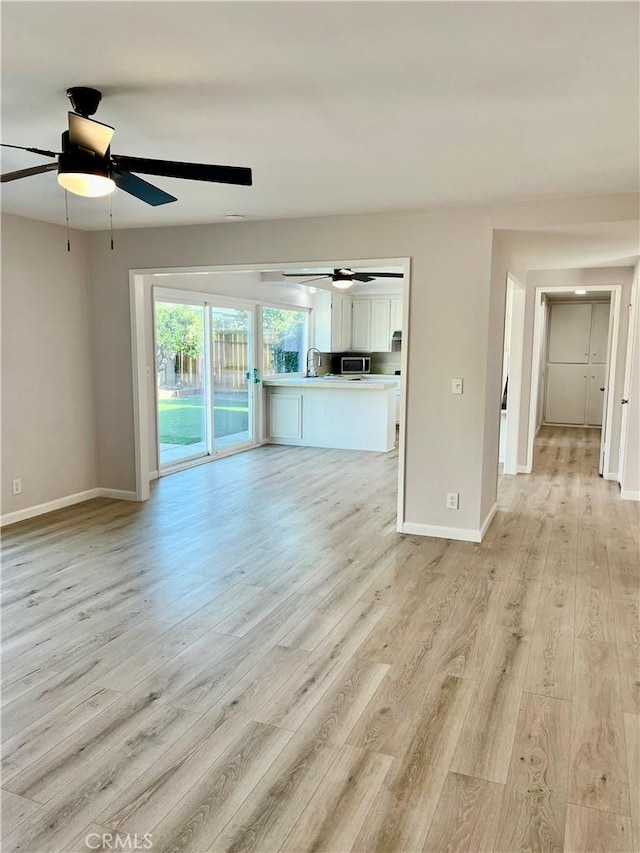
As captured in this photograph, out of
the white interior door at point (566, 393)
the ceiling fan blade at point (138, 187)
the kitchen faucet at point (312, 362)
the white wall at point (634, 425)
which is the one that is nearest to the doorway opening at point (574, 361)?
the white interior door at point (566, 393)

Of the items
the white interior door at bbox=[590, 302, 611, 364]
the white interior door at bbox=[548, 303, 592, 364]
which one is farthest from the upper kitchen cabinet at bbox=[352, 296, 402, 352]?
the white interior door at bbox=[590, 302, 611, 364]

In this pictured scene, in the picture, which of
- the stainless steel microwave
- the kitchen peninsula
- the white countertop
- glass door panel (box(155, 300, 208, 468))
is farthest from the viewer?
the stainless steel microwave

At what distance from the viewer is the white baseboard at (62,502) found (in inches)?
191

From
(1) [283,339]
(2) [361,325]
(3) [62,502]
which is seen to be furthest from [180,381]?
(2) [361,325]

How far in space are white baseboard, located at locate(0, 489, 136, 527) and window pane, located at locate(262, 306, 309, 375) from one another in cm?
339

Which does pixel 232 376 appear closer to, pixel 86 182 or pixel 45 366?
pixel 45 366

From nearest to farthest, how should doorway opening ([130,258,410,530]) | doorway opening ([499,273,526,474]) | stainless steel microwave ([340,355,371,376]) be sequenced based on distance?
doorway opening ([130,258,410,530]), doorway opening ([499,273,526,474]), stainless steel microwave ([340,355,371,376])

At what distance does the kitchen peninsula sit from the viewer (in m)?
8.03

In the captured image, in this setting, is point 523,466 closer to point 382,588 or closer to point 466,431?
point 466,431

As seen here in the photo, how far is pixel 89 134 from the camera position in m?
2.30

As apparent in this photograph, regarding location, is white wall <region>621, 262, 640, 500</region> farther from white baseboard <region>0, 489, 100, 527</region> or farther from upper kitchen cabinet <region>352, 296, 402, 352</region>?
white baseboard <region>0, 489, 100, 527</region>

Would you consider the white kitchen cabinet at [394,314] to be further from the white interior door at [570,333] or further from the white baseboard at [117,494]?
the white baseboard at [117,494]

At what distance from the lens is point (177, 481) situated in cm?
636

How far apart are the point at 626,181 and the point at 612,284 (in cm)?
331
